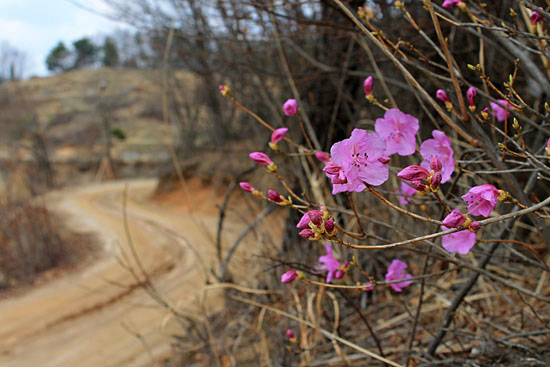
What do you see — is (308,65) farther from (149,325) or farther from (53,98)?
(53,98)

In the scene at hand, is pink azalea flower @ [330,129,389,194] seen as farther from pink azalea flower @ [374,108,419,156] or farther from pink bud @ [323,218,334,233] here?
pink azalea flower @ [374,108,419,156]

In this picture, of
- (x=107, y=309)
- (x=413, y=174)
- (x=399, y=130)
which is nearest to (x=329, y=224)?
(x=413, y=174)

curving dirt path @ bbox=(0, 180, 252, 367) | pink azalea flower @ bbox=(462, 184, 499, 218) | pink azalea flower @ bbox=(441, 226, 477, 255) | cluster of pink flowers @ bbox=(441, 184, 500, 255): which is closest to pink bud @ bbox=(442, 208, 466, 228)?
cluster of pink flowers @ bbox=(441, 184, 500, 255)

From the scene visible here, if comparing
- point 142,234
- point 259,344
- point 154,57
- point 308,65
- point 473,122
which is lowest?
point 142,234

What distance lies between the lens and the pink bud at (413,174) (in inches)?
27.6

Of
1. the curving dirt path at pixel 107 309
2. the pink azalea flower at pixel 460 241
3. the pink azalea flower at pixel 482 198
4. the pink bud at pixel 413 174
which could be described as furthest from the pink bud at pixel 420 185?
the curving dirt path at pixel 107 309

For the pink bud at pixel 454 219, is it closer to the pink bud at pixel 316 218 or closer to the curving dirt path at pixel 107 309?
the pink bud at pixel 316 218

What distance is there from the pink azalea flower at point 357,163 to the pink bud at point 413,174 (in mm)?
57

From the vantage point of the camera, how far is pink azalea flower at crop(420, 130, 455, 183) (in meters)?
1.03

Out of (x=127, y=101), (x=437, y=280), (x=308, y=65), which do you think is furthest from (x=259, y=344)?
(x=127, y=101)

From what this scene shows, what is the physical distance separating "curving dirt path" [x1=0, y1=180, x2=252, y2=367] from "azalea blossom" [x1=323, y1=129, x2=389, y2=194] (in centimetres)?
153

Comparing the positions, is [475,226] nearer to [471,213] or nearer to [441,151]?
[471,213]

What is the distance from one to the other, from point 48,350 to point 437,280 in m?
3.18

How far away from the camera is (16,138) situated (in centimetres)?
1869
